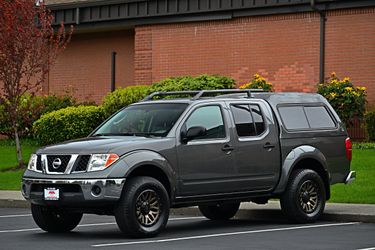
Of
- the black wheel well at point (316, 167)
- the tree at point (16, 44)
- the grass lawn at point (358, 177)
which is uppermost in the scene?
the tree at point (16, 44)

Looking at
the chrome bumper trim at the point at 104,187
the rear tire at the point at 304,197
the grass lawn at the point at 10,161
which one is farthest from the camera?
the grass lawn at the point at 10,161

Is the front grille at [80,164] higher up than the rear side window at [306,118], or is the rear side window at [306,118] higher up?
the rear side window at [306,118]

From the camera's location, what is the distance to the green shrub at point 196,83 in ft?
88.8

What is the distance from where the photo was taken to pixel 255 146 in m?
15.3

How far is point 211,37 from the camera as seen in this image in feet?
97.9

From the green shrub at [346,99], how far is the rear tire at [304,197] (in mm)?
9474

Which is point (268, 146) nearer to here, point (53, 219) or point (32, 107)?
point (53, 219)

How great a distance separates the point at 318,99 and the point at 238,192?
262 cm

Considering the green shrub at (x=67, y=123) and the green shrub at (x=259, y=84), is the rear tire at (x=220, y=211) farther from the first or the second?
the green shrub at (x=67, y=123)

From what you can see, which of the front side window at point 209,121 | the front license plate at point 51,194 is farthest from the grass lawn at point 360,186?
the front license plate at point 51,194

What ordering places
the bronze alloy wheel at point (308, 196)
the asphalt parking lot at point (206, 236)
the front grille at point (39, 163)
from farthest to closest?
1. the bronze alloy wheel at point (308, 196)
2. the front grille at point (39, 163)
3. the asphalt parking lot at point (206, 236)

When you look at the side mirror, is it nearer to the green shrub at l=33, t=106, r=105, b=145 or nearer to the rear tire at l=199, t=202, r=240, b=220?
the rear tire at l=199, t=202, r=240, b=220

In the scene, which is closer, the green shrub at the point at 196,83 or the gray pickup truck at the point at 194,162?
the gray pickup truck at the point at 194,162

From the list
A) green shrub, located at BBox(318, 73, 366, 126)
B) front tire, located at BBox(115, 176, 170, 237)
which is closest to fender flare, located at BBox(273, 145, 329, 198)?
front tire, located at BBox(115, 176, 170, 237)
